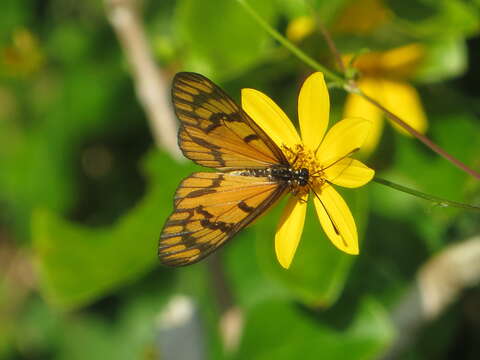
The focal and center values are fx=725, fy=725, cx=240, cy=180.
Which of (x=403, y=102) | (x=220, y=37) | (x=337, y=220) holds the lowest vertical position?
(x=337, y=220)

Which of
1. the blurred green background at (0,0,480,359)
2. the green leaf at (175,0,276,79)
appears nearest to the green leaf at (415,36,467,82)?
the blurred green background at (0,0,480,359)

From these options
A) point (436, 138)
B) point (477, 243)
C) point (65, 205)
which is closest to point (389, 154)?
point (436, 138)

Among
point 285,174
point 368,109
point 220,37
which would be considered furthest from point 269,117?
point 220,37

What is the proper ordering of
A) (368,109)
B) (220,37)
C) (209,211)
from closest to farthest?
1. (209,211)
2. (368,109)
3. (220,37)

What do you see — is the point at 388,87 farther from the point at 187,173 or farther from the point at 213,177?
the point at 213,177

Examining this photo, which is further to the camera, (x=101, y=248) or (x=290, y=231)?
(x=101, y=248)

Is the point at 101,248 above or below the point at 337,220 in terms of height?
above

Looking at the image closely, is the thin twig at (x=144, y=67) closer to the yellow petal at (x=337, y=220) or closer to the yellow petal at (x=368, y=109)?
the yellow petal at (x=368, y=109)
